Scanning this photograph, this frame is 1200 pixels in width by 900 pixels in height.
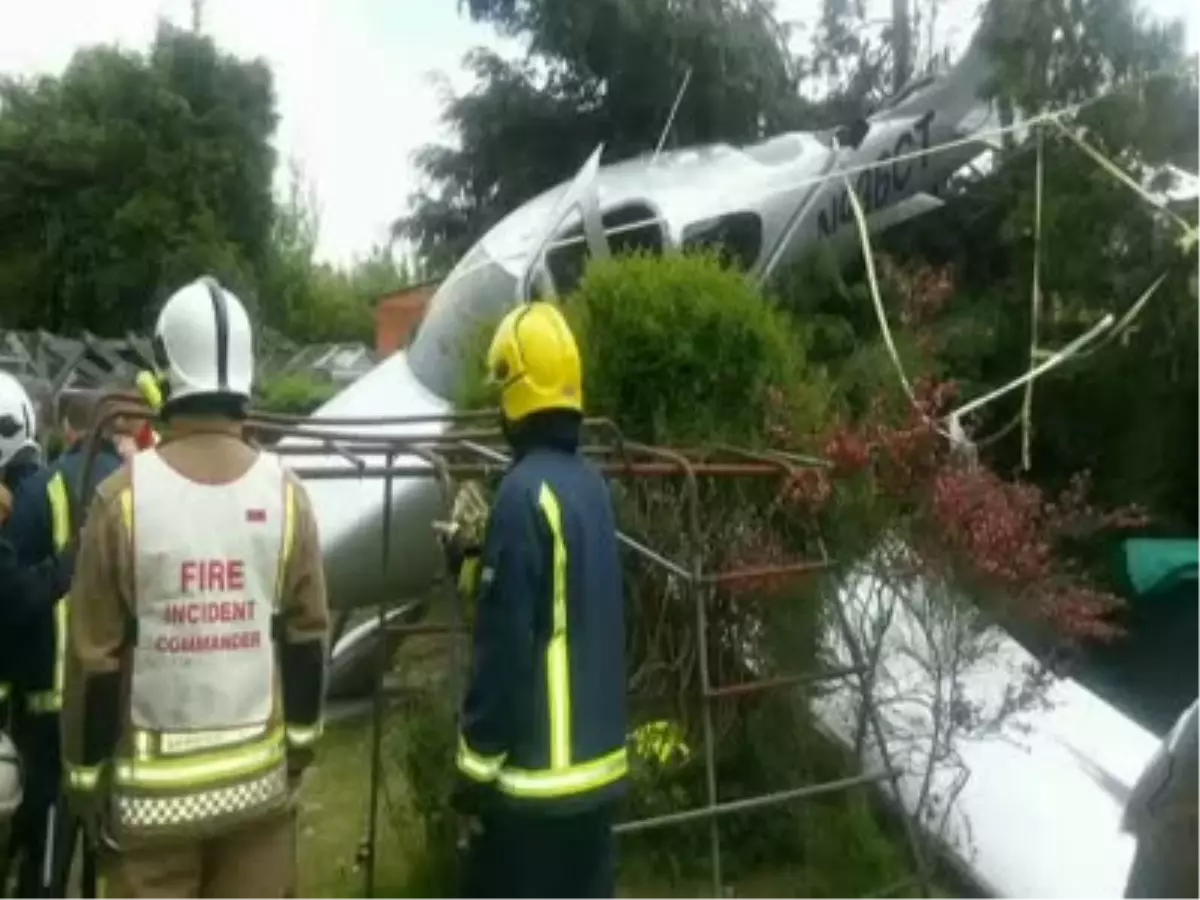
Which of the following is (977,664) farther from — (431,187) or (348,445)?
(431,187)

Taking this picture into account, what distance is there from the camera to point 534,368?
4.51 meters

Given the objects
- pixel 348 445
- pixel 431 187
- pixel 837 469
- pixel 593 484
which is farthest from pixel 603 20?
pixel 593 484

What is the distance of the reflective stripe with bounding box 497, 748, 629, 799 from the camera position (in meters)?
4.38

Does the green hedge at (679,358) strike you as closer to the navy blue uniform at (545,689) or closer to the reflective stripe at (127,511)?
the navy blue uniform at (545,689)

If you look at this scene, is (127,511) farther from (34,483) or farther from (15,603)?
(34,483)

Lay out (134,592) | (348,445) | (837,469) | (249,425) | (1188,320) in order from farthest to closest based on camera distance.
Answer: (1188,320)
(837,469)
(348,445)
(249,425)
(134,592)

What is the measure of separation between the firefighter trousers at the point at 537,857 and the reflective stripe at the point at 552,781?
0.19 feet

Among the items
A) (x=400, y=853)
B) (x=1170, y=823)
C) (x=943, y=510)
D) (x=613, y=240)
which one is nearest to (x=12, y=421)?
(x=400, y=853)

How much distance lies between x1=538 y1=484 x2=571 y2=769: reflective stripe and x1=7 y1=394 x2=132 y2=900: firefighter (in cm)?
144

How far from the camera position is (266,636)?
4.15 metres

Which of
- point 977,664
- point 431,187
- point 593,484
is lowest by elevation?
point 977,664

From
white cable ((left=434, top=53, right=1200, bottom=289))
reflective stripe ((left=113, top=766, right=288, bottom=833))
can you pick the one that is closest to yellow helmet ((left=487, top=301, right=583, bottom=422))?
reflective stripe ((left=113, top=766, right=288, bottom=833))

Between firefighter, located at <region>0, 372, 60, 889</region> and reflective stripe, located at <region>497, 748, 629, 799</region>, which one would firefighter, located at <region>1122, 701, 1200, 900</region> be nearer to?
reflective stripe, located at <region>497, 748, 629, 799</region>

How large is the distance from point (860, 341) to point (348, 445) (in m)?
6.55
